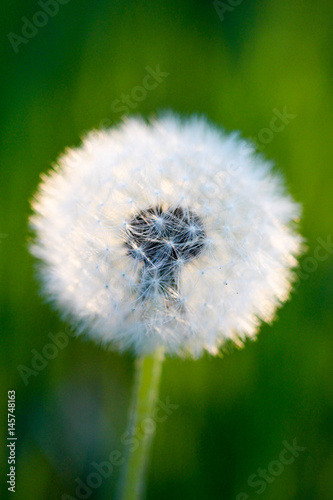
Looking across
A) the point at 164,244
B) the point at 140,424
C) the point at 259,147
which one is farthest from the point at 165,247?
the point at 259,147

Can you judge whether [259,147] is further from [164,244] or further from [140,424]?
[140,424]

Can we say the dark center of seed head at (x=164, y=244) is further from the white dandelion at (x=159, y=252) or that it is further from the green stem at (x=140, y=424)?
the green stem at (x=140, y=424)

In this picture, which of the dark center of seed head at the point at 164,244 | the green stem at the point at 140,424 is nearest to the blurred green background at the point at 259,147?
the green stem at the point at 140,424

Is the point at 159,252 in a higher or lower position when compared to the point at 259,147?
lower

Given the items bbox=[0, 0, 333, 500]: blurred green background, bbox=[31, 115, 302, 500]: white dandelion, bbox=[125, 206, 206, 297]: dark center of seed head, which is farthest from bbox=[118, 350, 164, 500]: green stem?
bbox=[0, 0, 333, 500]: blurred green background

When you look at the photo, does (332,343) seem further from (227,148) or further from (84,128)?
(84,128)

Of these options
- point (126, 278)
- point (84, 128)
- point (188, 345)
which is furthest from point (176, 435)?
point (84, 128)

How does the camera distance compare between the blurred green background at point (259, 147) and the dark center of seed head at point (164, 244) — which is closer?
the dark center of seed head at point (164, 244)
